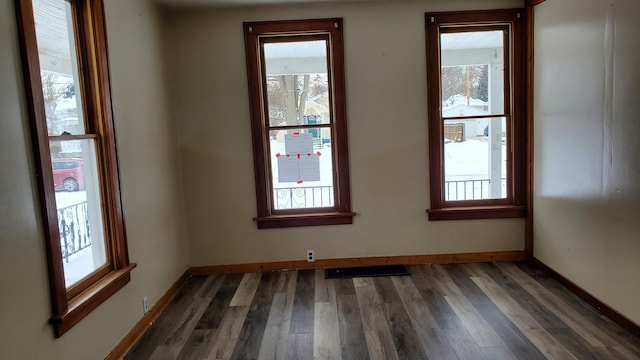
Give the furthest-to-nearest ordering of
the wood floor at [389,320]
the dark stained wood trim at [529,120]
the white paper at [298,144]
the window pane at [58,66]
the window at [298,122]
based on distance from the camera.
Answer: the white paper at [298,144]
the window at [298,122]
the dark stained wood trim at [529,120]
the wood floor at [389,320]
the window pane at [58,66]

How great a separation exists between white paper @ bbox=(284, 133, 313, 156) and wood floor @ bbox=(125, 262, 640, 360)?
3.85ft

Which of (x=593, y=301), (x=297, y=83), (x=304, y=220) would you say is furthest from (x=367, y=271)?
(x=297, y=83)

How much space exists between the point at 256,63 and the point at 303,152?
919 millimetres

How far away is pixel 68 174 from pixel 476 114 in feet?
11.0

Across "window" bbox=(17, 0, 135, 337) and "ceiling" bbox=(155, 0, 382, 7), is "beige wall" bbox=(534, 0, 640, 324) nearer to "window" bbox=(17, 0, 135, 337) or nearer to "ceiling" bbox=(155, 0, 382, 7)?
"ceiling" bbox=(155, 0, 382, 7)

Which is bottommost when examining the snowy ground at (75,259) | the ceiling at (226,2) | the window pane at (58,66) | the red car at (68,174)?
the snowy ground at (75,259)

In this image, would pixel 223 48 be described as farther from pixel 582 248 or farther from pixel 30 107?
pixel 582 248

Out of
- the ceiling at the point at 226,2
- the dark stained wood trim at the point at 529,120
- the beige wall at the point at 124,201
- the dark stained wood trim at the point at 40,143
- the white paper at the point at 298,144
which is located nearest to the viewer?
the beige wall at the point at 124,201

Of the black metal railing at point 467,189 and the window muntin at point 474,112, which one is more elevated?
the window muntin at point 474,112

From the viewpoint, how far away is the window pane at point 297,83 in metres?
3.85

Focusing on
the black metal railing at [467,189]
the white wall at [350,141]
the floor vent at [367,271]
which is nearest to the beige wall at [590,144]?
the black metal railing at [467,189]

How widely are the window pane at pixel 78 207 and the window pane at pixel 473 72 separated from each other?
2989 mm

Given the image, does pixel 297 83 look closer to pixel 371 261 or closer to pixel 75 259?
pixel 371 261

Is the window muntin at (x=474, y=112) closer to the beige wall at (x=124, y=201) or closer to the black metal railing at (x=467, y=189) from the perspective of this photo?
the black metal railing at (x=467, y=189)
